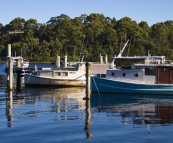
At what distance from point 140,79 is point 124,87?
6.16ft

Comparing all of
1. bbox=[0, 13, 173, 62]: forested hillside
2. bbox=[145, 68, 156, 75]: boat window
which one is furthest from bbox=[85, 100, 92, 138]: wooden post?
bbox=[0, 13, 173, 62]: forested hillside

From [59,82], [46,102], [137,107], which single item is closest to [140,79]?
[137,107]

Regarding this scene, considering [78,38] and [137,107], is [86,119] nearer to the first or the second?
[137,107]

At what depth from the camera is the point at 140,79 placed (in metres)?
43.9

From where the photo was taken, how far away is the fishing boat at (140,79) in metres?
43.4

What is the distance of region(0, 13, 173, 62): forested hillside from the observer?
147875mm

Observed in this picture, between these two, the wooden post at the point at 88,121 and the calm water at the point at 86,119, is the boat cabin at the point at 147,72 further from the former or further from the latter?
the wooden post at the point at 88,121

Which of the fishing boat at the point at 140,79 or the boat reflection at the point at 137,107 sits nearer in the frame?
the boat reflection at the point at 137,107

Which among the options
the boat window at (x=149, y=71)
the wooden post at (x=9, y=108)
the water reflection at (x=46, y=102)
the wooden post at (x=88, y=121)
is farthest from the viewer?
the boat window at (x=149, y=71)

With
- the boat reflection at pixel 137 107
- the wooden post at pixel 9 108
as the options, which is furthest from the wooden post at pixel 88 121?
the wooden post at pixel 9 108

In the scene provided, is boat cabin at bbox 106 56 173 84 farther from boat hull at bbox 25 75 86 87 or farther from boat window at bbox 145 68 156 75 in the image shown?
boat hull at bbox 25 75 86 87

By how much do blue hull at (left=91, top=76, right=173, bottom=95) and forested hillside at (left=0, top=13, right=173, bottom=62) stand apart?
92.3 meters

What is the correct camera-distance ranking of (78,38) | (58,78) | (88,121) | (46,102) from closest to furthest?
(88,121)
(46,102)
(58,78)
(78,38)

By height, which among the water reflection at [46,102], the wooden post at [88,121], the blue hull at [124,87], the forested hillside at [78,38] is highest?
the forested hillside at [78,38]
